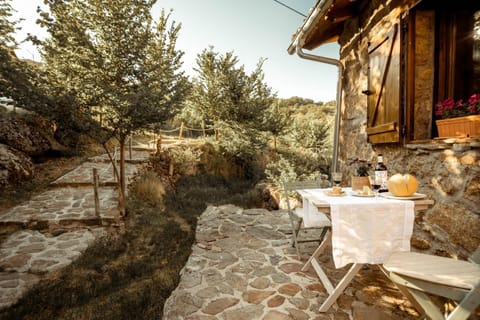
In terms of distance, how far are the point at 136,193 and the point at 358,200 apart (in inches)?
205

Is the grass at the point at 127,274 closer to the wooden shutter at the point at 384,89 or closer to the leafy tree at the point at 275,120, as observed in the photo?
the wooden shutter at the point at 384,89

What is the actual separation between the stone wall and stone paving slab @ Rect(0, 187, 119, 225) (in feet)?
14.9

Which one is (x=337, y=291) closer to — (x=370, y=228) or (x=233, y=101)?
(x=370, y=228)

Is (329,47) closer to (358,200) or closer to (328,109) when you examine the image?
(358,200)

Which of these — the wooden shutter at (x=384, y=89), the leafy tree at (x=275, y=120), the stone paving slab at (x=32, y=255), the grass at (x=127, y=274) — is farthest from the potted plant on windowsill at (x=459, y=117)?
the leafy tree at (x=275, y=120)

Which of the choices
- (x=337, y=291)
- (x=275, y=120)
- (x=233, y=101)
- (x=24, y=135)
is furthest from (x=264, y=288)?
(x=275, y=120)

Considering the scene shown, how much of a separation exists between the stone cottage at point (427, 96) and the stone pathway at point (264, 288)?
2.24 feet

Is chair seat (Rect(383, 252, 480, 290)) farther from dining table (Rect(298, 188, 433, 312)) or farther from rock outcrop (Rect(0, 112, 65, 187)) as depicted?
rock outcrop (Rect(0, 112, 65, 187))

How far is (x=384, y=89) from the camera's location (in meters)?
2.59

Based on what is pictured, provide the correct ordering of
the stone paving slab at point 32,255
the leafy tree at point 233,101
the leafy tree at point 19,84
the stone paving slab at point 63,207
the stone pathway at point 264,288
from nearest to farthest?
the stone pathway at point 264,288 < the stone paving slab at point 32,255 < the leafy tree at point 19,84 < the stone paving slab at point 63,207 < the leafy tree at point 233,101

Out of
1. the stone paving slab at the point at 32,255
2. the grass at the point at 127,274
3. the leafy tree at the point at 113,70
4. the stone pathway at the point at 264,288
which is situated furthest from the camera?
the leafy tree at the point at 113,70

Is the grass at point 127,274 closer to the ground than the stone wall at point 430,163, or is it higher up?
closer to the ground

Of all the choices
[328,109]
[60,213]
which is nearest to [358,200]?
[60,213]

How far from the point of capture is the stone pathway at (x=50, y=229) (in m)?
2.81
